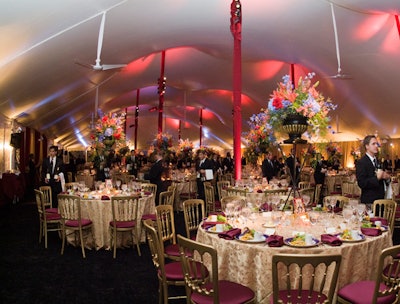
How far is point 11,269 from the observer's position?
5.07 metres

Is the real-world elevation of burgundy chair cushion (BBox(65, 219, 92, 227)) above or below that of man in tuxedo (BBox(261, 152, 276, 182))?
below

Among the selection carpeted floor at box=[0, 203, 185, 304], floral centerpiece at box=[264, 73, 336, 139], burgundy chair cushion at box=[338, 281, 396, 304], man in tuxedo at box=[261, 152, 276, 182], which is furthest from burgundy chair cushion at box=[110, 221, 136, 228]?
man in tuxedo at box=[261, 152, 276, 182]

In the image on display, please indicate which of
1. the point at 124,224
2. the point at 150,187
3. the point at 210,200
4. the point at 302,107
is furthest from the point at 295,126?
the point at 150,187

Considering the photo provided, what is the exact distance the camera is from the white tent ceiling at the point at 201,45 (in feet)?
23.9

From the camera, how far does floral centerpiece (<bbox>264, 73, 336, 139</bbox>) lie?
3656 mm

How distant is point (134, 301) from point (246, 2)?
25.6ft

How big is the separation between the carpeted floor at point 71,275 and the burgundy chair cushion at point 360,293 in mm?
1771

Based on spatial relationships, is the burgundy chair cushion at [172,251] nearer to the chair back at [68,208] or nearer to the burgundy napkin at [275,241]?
the burgundy napkin at [275,241]

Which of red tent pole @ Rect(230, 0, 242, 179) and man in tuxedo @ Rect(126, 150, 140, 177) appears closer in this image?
red tent pole @ Rect(230, 0, 242, 179)

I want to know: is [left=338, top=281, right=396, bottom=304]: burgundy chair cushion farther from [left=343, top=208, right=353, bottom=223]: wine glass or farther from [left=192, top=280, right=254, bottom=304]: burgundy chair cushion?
[left=343, top=208, right=353, bottom=223]: wine glass

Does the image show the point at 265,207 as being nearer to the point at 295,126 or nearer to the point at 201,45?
the point at 295,126

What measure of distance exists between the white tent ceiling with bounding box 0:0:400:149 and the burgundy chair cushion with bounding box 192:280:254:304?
4.60 metres

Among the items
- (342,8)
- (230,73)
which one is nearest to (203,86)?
(230,73)

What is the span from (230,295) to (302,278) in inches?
21.5
